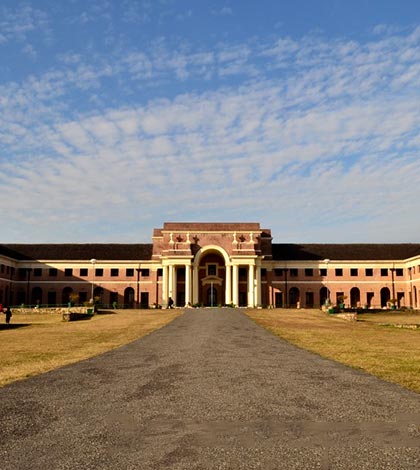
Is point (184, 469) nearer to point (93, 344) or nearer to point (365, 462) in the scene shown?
point (365, 462)

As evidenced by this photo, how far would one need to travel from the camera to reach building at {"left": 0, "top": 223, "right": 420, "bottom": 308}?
75750 mm

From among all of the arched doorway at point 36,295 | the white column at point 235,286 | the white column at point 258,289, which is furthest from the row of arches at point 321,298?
the arched doorway at point 36,295

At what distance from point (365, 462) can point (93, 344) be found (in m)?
17.9

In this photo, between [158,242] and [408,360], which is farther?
[158,242]

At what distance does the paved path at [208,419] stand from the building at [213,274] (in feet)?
203

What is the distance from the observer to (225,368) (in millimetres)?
13820

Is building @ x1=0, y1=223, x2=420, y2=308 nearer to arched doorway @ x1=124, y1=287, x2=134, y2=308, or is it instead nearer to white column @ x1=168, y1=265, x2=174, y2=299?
arched doorway @ x1=124, y1=287, x2=134, y2=308

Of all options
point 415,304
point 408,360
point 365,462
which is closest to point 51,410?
point 365,462

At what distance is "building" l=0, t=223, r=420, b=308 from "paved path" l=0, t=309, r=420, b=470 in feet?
203

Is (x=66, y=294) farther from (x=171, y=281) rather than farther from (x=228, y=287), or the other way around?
(x=228, y=287)

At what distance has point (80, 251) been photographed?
81125 millimetres

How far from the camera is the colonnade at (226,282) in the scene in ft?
237

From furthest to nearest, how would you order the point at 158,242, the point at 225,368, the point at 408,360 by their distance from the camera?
1. the point at 158,242
2. the point at 408,360
3. the point at 225,368

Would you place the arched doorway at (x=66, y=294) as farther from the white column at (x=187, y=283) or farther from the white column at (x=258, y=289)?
the white column at (x=258, y=289)
